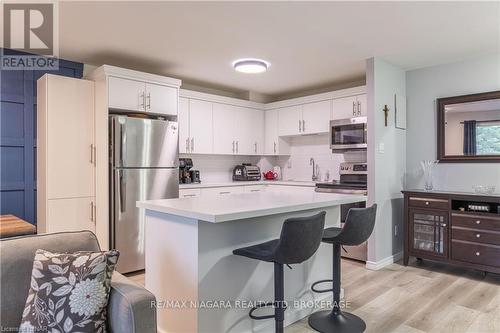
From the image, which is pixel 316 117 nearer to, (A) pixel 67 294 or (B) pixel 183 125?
(B) pixel 183 125

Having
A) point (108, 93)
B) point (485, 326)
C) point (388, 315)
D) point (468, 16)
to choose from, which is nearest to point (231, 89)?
point (108, 93)

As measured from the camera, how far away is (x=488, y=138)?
3627 millimetres

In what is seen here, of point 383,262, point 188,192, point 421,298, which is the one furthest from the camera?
point 188,192

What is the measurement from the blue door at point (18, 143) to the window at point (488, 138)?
197 inches

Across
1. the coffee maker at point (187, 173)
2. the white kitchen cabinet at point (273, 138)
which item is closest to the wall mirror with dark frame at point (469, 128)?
the white kitchen cabinet at point (273, 138)

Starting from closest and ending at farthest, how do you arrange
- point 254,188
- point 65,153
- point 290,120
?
1. point 65,153
2. point 254,188
3. point 290,120

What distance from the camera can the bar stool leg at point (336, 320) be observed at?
231 cm

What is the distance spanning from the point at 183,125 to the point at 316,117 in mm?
1968

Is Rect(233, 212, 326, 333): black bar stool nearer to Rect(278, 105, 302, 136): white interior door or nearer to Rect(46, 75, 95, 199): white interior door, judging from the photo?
Rect(46, 75, 95, 199): white interior door

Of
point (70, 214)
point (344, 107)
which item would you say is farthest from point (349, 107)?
point (70, 214)

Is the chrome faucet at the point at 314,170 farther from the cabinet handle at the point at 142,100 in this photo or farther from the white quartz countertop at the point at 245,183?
the cabinet handle at the point at 142,100

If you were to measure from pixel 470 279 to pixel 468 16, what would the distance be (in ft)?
8.39

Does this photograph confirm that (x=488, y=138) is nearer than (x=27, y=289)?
No

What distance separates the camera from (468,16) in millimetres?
2693
